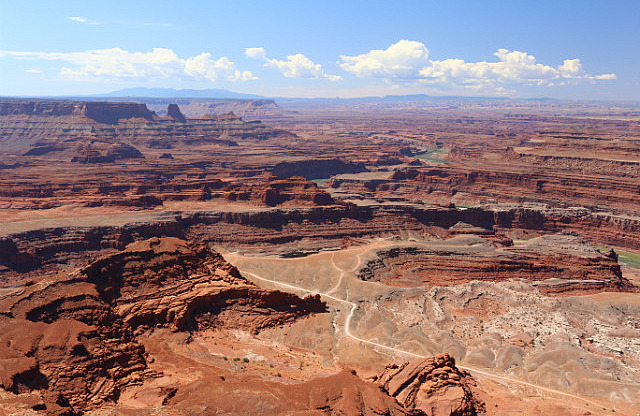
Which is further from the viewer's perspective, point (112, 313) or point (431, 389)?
point (112, 313)

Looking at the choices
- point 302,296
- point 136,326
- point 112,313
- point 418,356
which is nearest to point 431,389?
point 418,356

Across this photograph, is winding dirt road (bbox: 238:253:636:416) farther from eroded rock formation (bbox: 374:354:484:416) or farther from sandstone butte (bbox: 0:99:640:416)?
eroded rock formation (bbox: 374:354:484:416)

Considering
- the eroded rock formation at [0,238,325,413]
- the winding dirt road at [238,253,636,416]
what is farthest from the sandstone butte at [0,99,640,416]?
the winding dirt road at [238,253,636,416]

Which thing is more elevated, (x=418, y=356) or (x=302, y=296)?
(x=418, y=356)

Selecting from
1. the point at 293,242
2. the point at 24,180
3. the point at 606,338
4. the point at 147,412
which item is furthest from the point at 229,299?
the point at 24,180

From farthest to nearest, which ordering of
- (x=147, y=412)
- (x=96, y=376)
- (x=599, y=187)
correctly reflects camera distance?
(x=599, y=187), (x=96, y=376), (x=147, y=412)

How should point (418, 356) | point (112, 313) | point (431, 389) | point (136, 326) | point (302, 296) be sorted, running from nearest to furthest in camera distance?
point (431, 389)
point (112, 313)
point (136, 326)
point (418, 356)
point (302, 296)

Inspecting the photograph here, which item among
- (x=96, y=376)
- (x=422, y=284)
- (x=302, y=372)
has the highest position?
(x=96, y=376)

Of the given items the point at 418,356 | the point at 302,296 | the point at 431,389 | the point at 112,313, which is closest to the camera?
the point at 431,389

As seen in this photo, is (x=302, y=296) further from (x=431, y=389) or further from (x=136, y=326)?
(x=431, y=389)

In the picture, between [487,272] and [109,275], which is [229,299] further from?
[487,272]

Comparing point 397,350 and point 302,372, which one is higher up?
point 302,372
